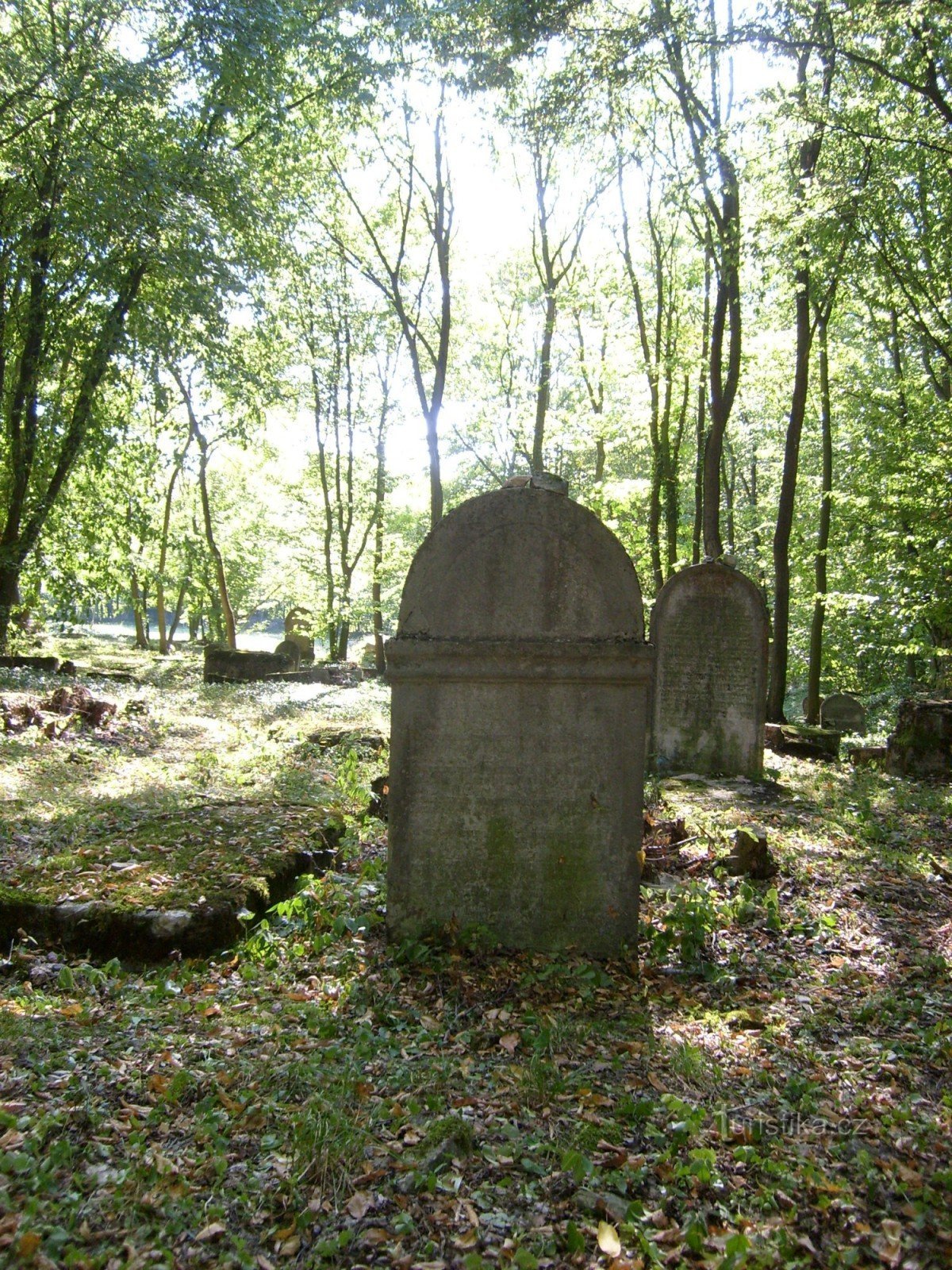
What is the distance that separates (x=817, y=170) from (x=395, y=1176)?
40.0 ft

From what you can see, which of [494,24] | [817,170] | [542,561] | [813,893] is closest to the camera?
[542,561]

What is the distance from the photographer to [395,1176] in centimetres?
256

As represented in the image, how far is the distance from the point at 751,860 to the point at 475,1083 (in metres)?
3.09

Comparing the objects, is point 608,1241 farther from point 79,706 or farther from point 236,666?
point 236,666

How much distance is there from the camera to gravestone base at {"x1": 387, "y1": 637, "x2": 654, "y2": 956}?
4.48m

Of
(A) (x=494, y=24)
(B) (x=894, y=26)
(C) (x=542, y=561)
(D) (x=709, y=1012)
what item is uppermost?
(A) (x=494, y=24)

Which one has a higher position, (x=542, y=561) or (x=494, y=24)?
(x=494, y=24)

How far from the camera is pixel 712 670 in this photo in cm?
1005

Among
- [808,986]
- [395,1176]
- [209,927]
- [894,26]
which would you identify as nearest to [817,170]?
[894,26]

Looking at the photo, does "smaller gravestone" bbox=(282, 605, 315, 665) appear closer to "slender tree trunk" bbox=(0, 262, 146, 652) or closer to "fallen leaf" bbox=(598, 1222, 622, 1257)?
"slender tree trunk" bbox=(0, 262, 146, 652)

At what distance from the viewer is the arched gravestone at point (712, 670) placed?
985cm

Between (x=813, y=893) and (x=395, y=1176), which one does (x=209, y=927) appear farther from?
(x=813, y=893)

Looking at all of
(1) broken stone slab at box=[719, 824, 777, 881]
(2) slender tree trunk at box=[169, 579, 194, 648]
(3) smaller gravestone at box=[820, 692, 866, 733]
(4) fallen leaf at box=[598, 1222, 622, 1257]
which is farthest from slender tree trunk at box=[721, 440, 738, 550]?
(4) fallen leaf at box=[598, 1222, 622, 1257]

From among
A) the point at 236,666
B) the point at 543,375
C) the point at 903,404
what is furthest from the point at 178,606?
the point at 903,404
